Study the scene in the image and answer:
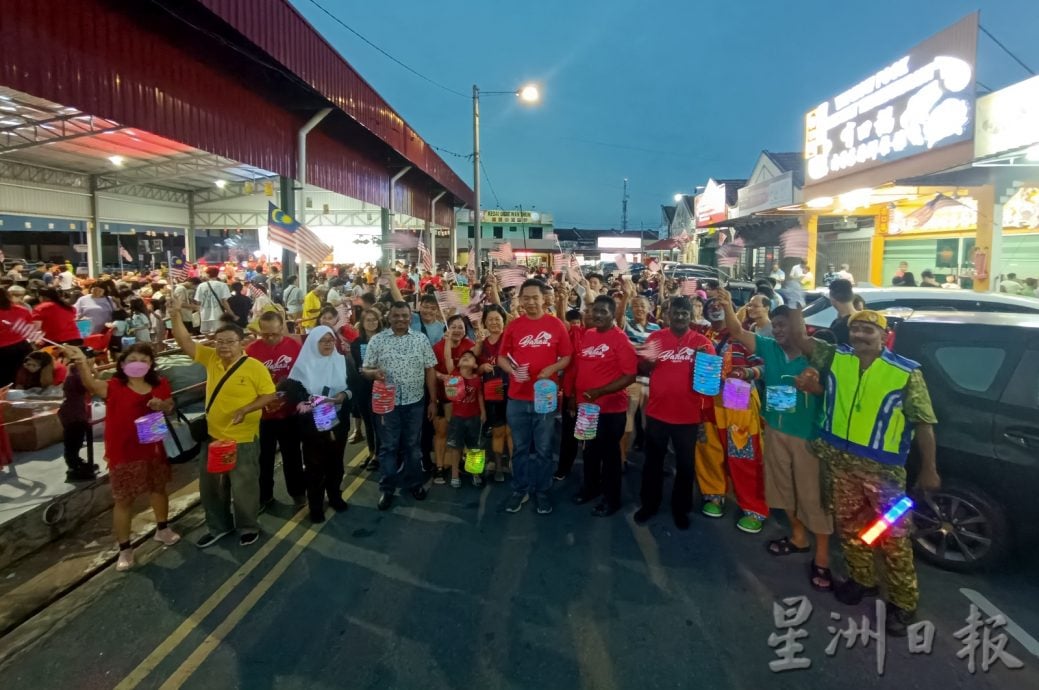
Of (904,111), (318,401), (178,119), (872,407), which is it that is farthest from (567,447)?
(904,111)

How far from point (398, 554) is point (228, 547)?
1366mm

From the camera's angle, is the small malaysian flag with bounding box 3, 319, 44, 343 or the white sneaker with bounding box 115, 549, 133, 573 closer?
the white sneaker with bounding box 115, 549, 133, 573

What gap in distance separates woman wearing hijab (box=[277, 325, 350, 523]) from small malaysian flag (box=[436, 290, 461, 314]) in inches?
70.2

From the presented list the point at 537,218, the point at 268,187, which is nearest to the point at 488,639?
the point at 268,187

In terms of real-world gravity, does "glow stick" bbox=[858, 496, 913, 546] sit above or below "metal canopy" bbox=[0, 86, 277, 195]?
below

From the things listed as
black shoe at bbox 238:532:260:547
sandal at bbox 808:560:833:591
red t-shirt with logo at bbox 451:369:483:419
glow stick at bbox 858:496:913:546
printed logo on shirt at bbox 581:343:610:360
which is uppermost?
printed logo on shirt at bbox 581:343:610:360

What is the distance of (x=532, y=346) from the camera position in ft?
17.3

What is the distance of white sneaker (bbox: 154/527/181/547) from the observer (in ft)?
15.6

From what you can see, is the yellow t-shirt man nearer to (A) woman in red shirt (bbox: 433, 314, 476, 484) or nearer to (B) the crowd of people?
(B) the crowd of people

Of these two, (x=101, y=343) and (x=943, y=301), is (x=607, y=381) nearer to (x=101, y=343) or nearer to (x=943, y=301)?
(x=943, y=301)

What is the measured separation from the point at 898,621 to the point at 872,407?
125 cm

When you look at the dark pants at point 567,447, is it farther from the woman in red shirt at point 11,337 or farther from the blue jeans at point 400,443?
the woman in red shirt at point 11,337

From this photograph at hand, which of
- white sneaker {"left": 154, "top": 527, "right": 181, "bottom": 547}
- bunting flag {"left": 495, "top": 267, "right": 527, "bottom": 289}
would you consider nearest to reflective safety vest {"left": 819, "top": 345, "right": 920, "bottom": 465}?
white sneaker {"left": 154, "top": 527, "right": 181, "bottom": 547}

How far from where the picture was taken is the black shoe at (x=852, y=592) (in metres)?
3.80
